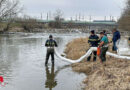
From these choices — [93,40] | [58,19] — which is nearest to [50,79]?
[93,40]

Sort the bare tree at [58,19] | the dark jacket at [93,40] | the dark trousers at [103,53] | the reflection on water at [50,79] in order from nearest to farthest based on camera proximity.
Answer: the reflection on water at [50,79] → the dark trousers at [103,53] → the dark jacket at [93,40] → the bare tree at [58,19]

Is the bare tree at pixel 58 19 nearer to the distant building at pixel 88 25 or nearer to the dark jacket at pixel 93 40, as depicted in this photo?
the distant building at pixel 88 25

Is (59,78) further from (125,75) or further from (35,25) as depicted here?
(35,25)

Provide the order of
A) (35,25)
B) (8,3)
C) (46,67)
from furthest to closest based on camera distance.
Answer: (35,25), (8,3), (46,67)

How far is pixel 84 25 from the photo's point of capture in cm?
12162

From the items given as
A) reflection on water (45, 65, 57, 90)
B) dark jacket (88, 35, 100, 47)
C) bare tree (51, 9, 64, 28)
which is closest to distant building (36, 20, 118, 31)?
bare tree (51, 9, 64, 28)

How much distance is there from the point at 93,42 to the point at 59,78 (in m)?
3.45

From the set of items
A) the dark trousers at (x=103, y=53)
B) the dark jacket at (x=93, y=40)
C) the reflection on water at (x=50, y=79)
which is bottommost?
the reflection on water at (x=50, y=79)

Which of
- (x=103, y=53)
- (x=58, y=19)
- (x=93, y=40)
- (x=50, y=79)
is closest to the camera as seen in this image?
(x=50, y=79)

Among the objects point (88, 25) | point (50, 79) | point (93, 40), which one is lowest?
point (50, 79)

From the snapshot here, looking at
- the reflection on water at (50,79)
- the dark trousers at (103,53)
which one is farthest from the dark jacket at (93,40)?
the reflection on water at (50,79)

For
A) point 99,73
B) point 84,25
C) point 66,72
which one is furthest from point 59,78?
point 84,25

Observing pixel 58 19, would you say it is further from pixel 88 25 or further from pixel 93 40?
pixel 93 40

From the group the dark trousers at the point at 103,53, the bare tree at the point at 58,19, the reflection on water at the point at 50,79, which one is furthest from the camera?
the bare tree at the point at 58,19
